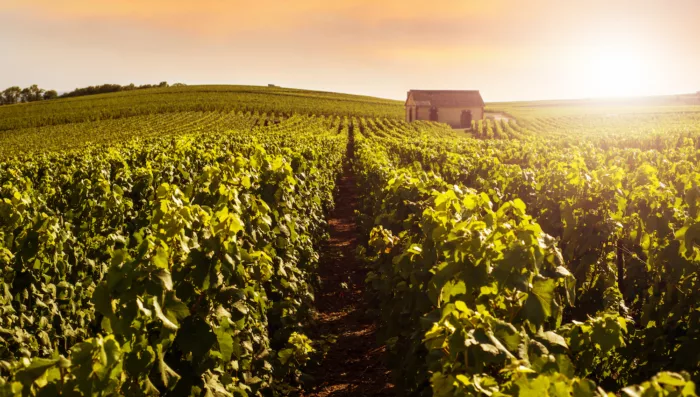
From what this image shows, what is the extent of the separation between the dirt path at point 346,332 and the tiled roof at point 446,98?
215ft

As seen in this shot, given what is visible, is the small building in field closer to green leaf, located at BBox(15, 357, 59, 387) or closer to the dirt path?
the dirt path

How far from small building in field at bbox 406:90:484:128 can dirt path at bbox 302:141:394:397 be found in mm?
64437

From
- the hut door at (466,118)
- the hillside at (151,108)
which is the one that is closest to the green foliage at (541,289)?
the hut door at (466,118)

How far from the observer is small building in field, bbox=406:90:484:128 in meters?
75.8

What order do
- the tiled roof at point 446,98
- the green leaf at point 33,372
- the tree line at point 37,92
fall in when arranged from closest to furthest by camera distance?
the green leaf at point 33,372 → the tiled roof at point 446,98 → the tree line at point 37,92

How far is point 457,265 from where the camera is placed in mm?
3830

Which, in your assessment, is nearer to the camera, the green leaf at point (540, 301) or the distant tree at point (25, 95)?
the green leaf at point (540, 301)

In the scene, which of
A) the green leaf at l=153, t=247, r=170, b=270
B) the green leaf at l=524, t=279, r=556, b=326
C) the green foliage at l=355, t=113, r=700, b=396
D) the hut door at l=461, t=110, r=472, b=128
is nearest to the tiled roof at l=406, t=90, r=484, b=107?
the hut door at l=461, t=110, r=472, b=128

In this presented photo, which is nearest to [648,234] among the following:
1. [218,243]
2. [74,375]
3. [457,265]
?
[457,265]

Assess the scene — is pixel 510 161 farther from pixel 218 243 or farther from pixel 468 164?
pixel 218 243

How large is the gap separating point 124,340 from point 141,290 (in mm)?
341

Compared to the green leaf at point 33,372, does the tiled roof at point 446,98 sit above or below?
above

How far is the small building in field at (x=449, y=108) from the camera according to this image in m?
75.8

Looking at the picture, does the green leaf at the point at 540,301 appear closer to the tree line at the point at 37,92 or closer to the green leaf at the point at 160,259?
the green leaf at the point at 160,259
